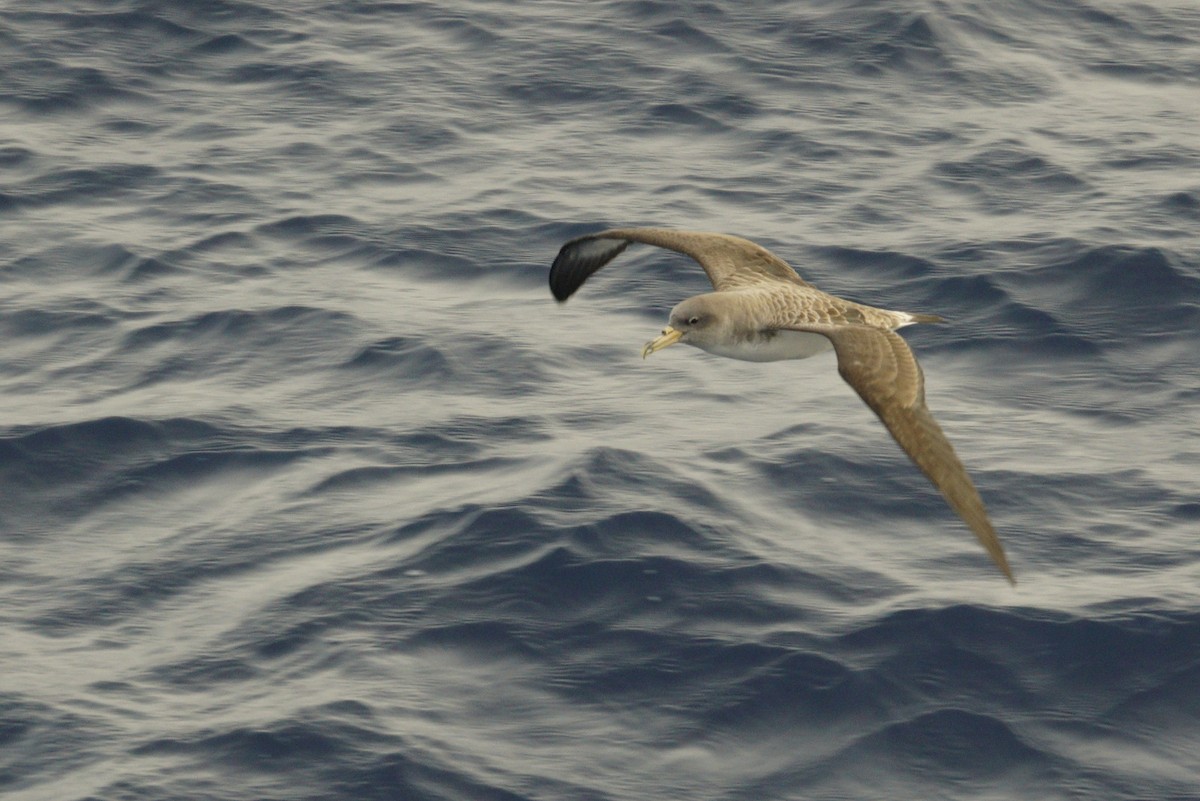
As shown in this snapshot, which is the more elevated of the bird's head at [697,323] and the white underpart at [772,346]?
the bird's head at [697,323]

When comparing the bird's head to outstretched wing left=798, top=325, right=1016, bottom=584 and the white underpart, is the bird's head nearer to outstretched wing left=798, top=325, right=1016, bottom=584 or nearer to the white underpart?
the white underpart

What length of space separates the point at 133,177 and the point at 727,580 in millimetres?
10074

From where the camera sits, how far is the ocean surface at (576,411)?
12656 millimetres

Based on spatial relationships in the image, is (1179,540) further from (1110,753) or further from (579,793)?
(579,793)

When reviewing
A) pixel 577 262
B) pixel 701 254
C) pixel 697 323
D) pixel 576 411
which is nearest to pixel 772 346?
pixel 697 323

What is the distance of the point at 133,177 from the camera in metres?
21.1

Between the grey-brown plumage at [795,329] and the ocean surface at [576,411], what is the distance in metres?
1.71

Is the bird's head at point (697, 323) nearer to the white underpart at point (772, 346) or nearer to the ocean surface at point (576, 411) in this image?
the white underpart at point (772, 346)

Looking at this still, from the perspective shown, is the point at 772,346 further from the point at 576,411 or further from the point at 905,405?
the point at 576,411

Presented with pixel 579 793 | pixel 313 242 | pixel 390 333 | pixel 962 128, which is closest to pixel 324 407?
pixel 390 333

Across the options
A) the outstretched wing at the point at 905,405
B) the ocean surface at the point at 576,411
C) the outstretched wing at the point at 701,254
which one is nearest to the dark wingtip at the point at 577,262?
the outstretched wing at the point at 701,254

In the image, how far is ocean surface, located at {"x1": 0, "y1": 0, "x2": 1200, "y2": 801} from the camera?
12.7 meters

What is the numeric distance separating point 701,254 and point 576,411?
229 cm

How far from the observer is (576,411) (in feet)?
54.6
